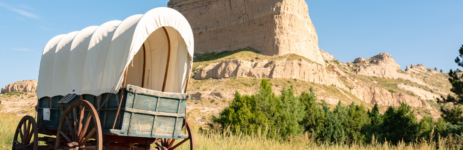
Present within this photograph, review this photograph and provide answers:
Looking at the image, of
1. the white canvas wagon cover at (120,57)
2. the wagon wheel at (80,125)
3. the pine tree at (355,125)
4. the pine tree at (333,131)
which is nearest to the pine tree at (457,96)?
the pine tree at (355,125)

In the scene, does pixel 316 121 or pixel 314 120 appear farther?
pixel 316 121

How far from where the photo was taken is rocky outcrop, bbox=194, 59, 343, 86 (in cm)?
4944

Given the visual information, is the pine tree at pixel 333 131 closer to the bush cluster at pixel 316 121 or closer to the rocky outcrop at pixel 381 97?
the bush cluster at pixel 316 121

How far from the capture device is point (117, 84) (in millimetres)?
5191

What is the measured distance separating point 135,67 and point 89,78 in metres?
1.50

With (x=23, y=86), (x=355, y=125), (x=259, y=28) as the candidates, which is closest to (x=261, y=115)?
(x=355, y=125)

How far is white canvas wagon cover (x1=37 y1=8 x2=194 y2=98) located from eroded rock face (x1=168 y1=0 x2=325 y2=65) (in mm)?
51878

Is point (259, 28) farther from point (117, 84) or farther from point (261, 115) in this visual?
point (117, 84)

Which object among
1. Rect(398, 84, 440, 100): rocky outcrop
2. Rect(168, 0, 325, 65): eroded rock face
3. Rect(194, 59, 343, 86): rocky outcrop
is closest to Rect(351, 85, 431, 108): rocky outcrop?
Rect(168, 0, 325, 65): eroded rock face

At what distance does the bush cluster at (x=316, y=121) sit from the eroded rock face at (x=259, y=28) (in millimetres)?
33985

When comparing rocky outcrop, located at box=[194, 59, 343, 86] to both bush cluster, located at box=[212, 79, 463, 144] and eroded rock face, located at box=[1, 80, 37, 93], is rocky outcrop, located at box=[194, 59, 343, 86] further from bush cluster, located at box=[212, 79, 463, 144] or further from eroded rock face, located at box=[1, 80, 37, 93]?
eroded rock face, located at box=[1, 80, 37, 93]

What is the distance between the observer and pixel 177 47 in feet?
22.0

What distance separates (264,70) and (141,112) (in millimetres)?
45195

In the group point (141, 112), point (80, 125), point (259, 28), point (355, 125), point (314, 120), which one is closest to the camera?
point (141, 112)
